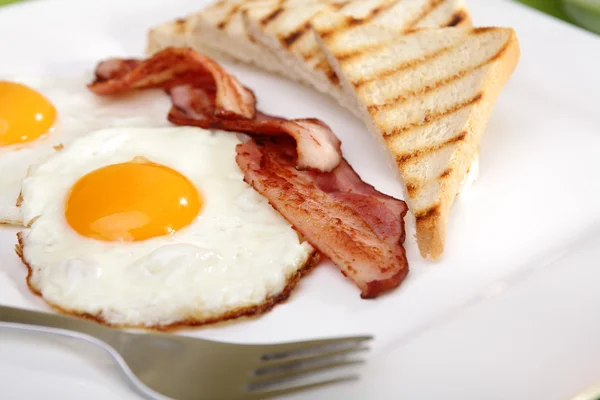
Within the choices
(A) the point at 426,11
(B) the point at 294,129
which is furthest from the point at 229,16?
(B) the point at 294,129

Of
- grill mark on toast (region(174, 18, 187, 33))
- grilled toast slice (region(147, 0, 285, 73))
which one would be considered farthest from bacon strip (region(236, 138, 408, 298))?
grill mark on toast (region(174, 18, 187, 33))

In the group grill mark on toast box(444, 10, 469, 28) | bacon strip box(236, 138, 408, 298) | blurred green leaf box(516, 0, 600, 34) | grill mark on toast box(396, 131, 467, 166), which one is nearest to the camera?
bacon strip box(236, 138, 408, 298)

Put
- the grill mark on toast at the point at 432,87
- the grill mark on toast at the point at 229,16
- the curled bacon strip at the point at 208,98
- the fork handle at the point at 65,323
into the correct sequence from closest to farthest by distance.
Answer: the fork handle at the point at 65,323 → the curled bacon strip at the point at 208,98 → the grill mark on toast at the point at 432,87 → the grill mark on toast at the point at 229,16

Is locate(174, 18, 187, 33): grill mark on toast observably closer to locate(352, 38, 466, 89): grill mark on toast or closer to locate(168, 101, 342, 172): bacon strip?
locate(168, 101, 342, 172): bacon strip

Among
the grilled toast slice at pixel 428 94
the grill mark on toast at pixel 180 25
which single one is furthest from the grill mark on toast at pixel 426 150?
the grill mark on toast at pixel 180 25

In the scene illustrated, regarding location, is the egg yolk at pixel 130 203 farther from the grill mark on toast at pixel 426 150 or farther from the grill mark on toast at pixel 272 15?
the grill mark on toast at pixel 272 15

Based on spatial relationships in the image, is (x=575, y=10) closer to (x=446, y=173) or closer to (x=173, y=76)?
(x=446, y=173)
